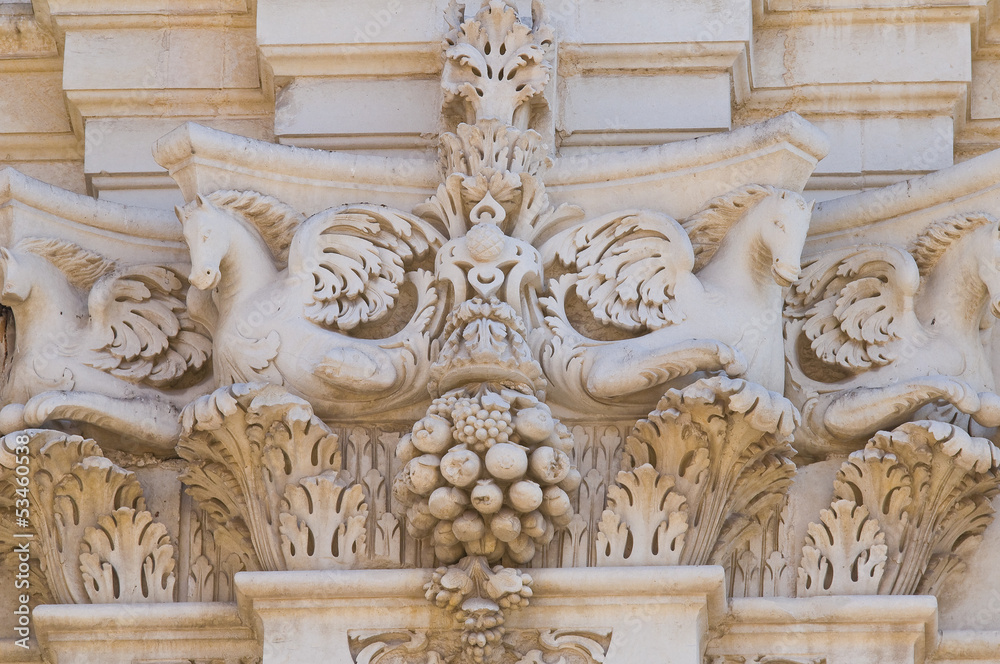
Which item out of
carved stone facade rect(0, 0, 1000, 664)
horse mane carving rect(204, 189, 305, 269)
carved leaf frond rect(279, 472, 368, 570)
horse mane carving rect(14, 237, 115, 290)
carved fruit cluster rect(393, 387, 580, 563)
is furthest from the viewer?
horse mane carving rect(14, 237, 115, 290)

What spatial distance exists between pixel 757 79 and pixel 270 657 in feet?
8.04

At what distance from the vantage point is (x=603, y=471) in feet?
20.9

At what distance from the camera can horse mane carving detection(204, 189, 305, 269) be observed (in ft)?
21.6

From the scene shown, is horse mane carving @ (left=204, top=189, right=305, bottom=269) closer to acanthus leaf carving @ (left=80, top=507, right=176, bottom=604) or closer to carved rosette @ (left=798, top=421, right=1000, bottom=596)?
acanthus leaf carving @ (left=80, top=507, right=176, bottom=604)

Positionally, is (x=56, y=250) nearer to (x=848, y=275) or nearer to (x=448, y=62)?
(x=448, y=62)

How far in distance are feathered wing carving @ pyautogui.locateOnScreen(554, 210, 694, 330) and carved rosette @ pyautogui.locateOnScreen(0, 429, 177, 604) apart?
1409 millimetres

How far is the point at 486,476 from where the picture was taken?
604 cm

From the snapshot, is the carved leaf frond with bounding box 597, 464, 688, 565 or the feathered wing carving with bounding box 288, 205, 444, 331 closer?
the carved leaf frond with bounding box 597, 464, 688, 565

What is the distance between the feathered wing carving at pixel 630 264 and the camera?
6.43 meters

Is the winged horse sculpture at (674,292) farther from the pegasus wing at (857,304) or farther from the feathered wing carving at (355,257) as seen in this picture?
the feathered wing carving at (355,257)

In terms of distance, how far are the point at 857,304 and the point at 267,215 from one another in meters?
1.73

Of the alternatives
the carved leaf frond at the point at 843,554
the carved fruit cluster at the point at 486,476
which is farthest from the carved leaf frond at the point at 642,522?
the carved leaf frond at the point at 843,554

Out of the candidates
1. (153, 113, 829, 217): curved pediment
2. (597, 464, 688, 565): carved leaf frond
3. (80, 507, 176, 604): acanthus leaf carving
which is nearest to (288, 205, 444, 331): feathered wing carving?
(153, 113, 829, 217): curved pediment

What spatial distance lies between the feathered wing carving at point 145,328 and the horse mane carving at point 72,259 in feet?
0.24
